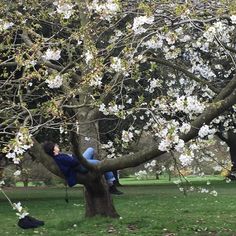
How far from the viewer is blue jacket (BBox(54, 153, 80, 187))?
9.12m

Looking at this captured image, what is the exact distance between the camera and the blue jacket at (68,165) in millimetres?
9125

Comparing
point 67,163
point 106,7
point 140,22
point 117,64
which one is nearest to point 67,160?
point 67,163

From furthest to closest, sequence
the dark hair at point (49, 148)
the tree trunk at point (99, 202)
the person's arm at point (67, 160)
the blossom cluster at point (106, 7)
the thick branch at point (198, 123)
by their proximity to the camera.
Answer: the tree trunk at point (99, 202) → the dark hair at point (49, 148) → the person's arm at point (67, 160) → the thick branch at point (198, 123) → the blossom cluster at point (106, 7)

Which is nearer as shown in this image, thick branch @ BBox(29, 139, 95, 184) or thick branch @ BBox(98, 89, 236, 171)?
thick branch @ BBox(98, 89, 236, 171)

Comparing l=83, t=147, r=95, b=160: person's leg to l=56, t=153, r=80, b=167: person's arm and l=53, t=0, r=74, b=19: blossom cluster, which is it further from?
l=53, t=0, r=74, b=19: blossom cluster

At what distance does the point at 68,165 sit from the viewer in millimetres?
9156

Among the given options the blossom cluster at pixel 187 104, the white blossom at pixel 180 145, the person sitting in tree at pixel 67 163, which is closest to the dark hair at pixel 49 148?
the person sitting in tree at pixel 67 163

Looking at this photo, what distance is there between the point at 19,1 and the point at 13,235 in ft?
13.9

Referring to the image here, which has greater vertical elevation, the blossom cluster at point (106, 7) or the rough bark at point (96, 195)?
the blossom cluster at point (106, 7)

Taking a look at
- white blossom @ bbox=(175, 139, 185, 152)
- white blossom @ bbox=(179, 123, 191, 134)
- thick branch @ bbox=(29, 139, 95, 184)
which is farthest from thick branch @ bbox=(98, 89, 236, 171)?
thick branch @ bbox=(29, 139, 95, 184)

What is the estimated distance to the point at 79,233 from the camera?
9094mm

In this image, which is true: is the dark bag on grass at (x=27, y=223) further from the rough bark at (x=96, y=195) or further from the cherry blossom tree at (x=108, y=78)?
the rough bark at (x=96, y=195)

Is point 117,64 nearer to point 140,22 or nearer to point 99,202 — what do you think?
point 140,22

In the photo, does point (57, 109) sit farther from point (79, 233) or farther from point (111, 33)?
point (111, 33)
